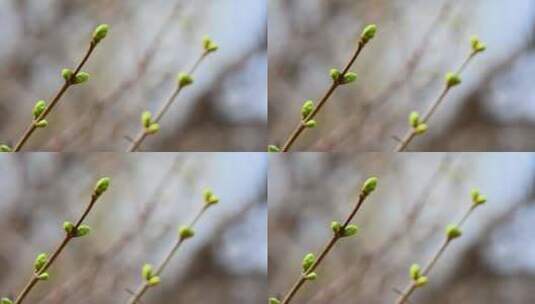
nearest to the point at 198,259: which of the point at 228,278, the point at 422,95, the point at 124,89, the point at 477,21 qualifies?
the point at 228,278

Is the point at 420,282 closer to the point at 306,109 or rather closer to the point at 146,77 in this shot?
the point at 306,109

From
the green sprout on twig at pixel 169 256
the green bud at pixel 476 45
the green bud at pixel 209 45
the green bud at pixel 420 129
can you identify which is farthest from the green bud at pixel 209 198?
the green bud at pixel 476 45

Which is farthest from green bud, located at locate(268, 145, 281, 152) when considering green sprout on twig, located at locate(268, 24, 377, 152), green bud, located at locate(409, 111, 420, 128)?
green bud, located at locate(409, 111, 420, 128)

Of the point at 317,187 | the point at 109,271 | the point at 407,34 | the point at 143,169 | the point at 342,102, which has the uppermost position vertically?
the point at 407,34

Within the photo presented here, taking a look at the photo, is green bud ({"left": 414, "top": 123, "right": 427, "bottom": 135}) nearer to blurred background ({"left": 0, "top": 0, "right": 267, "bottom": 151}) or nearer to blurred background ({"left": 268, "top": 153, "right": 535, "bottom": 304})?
blurred background ({"left": 268, "top": 153, "right": 535, "bottom": 304})

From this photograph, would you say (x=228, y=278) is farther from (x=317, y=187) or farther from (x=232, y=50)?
(x=232, y=50)

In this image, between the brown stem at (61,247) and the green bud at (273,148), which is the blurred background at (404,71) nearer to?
the green bud at (273,148)
